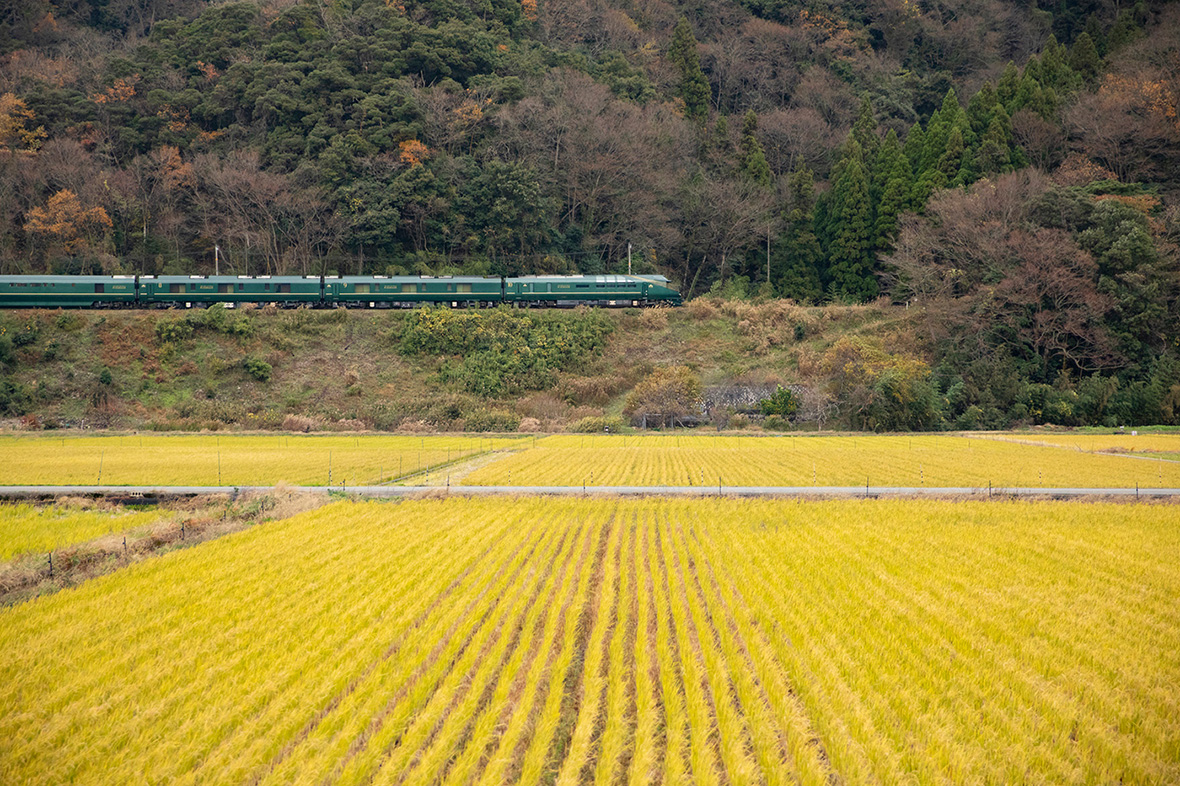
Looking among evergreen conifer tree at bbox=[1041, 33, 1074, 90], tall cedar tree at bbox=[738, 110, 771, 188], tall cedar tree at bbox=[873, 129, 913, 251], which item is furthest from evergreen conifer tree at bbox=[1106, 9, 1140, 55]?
tall cedar tree at bbox=[738, 110, 771, 188]

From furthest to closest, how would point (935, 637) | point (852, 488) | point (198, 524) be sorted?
point (852, 488), point (198, 524), point (935, 637)

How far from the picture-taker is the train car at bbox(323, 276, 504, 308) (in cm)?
4222

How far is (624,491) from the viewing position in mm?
17312

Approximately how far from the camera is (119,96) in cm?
4972

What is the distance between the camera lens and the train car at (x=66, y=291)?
130 ft

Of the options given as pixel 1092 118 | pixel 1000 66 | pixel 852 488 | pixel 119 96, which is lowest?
pixel 852 488

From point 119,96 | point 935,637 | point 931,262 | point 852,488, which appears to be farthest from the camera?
point 119,96

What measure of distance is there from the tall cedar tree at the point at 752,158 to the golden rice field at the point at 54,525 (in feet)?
150

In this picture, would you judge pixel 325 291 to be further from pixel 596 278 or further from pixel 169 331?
pixel 596 278

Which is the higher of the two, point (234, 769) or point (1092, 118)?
point (1092, 118)

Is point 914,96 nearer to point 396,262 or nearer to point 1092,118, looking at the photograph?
point 1092,118

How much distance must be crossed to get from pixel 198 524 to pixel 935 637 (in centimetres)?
1240

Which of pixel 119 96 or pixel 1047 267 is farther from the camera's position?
pixel 119 96

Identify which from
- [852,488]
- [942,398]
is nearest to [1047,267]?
[942,398]
